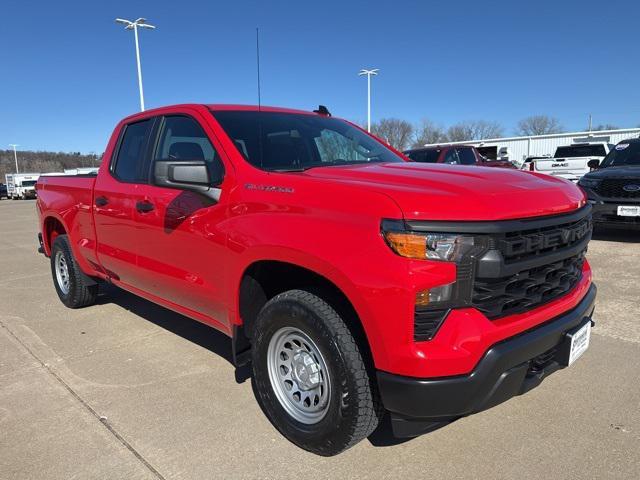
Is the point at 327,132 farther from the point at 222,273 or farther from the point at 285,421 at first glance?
the point at 285,421

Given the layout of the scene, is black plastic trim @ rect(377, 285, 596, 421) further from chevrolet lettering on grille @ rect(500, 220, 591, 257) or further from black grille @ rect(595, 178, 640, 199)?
black grille @ rect(595, 178, 640, 199)

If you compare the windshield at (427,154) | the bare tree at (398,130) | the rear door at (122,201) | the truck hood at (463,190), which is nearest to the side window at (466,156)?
the windshield at (427,154)

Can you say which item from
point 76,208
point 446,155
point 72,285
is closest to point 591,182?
point 446,155

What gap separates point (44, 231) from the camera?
561 cm

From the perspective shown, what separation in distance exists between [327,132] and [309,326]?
1.86 meters

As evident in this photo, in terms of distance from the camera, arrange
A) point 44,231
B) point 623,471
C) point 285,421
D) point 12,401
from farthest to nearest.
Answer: point 44,231 < point 12,401 < point 285,421 < point 623,471

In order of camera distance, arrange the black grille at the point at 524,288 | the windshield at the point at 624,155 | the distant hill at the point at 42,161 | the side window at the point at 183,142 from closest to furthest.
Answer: the black grille at the point at 524,288
the side window at the point at 183,142
the windshield at the point at 624,155
the distant hill at the point at 42,161

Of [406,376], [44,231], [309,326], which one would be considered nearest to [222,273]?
[309,326]

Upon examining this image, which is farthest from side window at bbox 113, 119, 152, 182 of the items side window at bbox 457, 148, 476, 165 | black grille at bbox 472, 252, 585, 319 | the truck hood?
side window at bbox 457, 148, 476, 165

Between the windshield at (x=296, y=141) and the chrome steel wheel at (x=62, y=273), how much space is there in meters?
3.01

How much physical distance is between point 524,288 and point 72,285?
4.54 m

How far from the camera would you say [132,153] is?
13.3 feet

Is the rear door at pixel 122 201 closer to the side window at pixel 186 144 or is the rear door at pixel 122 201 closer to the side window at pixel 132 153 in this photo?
the side window at pixel 132 153

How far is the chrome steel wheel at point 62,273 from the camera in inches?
207
